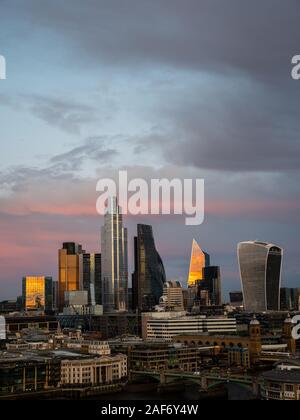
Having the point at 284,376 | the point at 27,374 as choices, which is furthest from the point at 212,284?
the point at 284,376

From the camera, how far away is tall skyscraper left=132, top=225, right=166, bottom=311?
6344cm

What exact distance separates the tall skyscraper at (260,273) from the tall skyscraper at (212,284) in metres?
14.0

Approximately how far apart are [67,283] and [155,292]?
1021cm

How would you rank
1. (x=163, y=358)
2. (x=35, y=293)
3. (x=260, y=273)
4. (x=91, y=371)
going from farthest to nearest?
(x=35, y=293)
(x=260, y=273)
(x=163, y=358)
(x=91, y=371)

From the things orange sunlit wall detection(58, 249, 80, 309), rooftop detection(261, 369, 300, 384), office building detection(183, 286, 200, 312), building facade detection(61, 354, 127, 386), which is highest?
Answer: orange sunlit wall detection(58, 249, 80, 309)

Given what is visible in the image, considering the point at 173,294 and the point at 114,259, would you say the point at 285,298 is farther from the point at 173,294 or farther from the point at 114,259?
the point at 114,259

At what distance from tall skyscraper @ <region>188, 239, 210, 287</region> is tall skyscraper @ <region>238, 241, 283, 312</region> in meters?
17.6

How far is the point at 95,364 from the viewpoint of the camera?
24828mm

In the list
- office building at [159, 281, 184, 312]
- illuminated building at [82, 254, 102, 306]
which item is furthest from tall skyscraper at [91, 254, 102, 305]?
office building at [159, 281, 184, 312]

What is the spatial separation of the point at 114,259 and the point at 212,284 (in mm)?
10017

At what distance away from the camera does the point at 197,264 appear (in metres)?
70.5

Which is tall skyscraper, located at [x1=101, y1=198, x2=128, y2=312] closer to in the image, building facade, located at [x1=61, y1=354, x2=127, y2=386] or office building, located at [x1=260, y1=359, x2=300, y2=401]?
building facade, located at [x1=61, y1=354, x2=127, y2=386]

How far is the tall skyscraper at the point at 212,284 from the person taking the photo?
65562 millimetres
